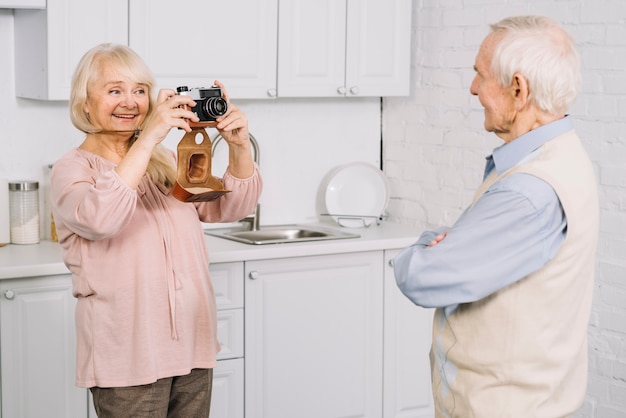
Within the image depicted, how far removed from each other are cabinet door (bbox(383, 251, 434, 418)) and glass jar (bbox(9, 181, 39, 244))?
133 centimetres

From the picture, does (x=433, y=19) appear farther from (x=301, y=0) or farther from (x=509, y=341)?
(x=509, y=341)

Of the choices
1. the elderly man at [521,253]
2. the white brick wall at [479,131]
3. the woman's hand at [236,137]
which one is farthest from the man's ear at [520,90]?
the white brick wall at [479,131]

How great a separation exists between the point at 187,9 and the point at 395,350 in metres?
1.53

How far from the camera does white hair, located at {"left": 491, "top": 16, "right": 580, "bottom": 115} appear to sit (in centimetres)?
181

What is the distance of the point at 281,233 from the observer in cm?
393

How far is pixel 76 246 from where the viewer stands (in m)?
2.37

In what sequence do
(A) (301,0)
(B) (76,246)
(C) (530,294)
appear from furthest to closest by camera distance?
(A) (301,0), (B) (76,246), (C) (530,294)

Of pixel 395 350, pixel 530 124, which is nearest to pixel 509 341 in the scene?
pixel 530 124

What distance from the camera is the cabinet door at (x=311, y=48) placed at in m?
3.70

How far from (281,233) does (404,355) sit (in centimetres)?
70

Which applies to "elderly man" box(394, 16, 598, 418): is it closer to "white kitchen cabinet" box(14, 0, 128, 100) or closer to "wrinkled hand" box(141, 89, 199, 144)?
"wrinkled hand" box(141, 89, 199, 144)

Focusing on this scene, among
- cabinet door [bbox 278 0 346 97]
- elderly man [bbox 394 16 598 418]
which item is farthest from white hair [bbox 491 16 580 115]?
cabinet door [bbox 278 0 346 97]

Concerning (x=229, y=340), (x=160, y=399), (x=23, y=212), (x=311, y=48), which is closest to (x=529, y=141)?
(x=160, y=399)

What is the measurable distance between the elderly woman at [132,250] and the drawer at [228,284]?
2.76 feet
